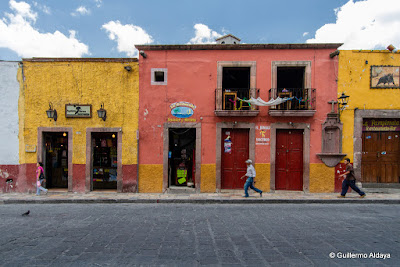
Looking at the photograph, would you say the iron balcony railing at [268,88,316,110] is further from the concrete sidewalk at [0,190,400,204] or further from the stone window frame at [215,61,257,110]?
the concrete sidewalk at [0,190,400,204]

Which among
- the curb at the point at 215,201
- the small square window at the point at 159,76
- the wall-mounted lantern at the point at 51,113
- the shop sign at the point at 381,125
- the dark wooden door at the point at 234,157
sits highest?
the small square window at the point at 159,76

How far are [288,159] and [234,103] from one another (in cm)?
372

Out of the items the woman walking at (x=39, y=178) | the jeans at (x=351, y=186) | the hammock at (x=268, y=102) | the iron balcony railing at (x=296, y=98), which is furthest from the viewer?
the iron balcony railing at (x=296, y=98)

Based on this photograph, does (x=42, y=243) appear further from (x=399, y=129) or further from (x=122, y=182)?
(x=399, y=129)

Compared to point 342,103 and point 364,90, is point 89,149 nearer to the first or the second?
point 342,103

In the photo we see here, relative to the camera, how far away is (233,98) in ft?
32.6

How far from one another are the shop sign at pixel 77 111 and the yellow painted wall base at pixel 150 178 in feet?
11.6

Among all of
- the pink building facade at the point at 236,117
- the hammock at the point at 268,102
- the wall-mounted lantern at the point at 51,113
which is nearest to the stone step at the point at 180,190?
the pink building facade at the point at 236,117

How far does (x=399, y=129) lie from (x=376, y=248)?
878 cm

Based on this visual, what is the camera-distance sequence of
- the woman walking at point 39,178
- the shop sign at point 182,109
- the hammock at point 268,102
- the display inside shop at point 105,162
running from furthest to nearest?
the display inside shop at point 105,162 → the shop sign at point 182,109 → the hammock at point 268,102 → the woman walking at point 39,178

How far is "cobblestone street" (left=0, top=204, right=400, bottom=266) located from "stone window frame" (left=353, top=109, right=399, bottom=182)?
107 inches

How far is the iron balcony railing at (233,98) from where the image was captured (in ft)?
32.3

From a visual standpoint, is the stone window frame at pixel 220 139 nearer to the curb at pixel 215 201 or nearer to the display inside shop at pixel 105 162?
the curb at pixel 215 201

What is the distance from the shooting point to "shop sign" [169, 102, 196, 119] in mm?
10055
